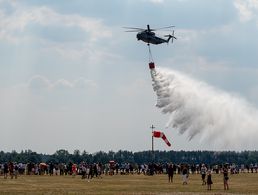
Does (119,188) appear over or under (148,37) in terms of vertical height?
under

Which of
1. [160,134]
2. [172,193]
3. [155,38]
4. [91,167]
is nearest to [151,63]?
[155,38]

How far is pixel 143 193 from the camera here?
1645 inches

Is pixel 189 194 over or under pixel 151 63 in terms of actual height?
under

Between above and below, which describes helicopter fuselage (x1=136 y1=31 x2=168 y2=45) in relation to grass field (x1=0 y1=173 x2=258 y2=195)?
above

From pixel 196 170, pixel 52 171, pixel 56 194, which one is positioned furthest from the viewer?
pixel 196 170

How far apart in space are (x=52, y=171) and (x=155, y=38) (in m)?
23.2

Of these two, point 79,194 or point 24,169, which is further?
point 24,169

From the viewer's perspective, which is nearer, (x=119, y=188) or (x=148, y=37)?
(x=119, y=188)

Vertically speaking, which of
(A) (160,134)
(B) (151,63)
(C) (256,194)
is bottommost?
(C) (256,194)

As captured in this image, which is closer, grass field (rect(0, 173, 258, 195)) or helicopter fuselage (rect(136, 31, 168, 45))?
grass field (rect(0, 173, 258, 195))

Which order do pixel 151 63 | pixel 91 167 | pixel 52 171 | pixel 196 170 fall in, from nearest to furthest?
1. pixel 91 167
2. pixel 151 63
3. pixel 52 171
4. pixel 196 170

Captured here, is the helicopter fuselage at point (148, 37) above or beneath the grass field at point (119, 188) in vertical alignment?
above

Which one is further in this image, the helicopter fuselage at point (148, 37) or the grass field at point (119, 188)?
the helicopter fuselage at point (148, 37)

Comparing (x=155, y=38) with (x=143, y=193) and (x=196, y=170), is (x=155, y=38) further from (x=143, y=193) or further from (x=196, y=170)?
(x=143, y=193)
